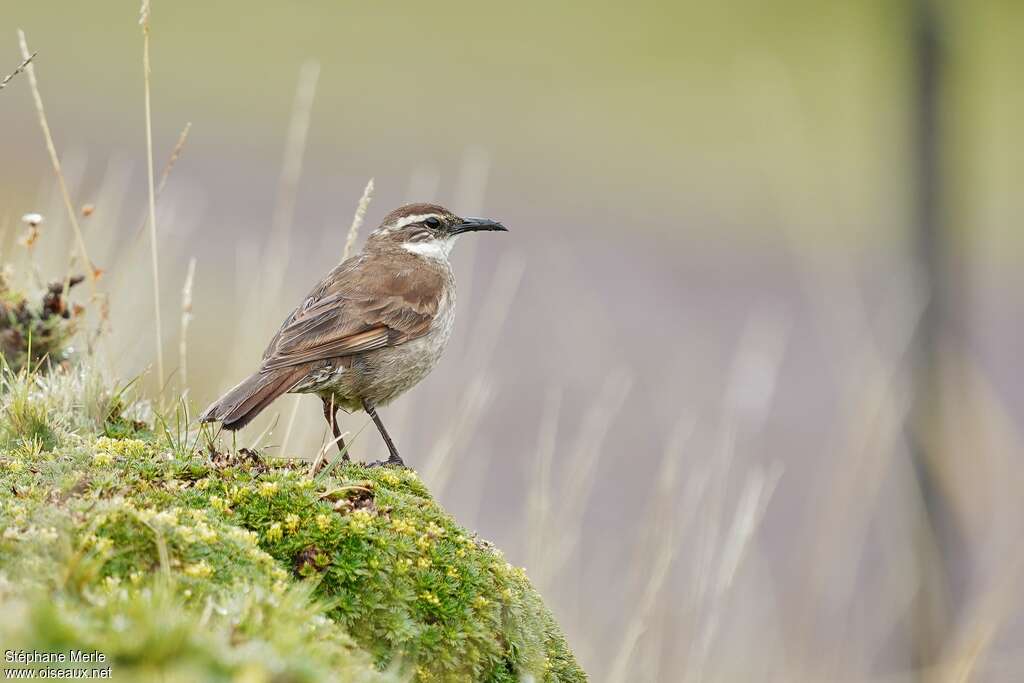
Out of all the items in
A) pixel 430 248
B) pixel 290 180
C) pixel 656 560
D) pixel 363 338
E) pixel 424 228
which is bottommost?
pixel 656 560

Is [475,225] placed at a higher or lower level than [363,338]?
higher

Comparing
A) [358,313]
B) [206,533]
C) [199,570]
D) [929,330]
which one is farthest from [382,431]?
[929,330]

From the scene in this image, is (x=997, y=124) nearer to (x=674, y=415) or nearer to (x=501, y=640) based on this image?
(x=674, y=415)

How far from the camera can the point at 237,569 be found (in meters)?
3.37

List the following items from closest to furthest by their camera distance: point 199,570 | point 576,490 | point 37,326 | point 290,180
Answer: point 199,570, point 37,326, point 576,490, point 290,180

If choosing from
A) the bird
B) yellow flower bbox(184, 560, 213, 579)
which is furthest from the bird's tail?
yellow flower bbox(184, 560, 213, 579)

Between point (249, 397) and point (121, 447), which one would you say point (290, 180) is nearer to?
point (249, 397)

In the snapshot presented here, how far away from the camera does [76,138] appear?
1978 centimetres

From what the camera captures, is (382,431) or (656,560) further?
(382,431)

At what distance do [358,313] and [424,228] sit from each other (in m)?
1.37

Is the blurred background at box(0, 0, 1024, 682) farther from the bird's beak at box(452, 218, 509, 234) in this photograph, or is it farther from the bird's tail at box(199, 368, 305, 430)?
the bird's beak at box(452, 218, 509, 234)

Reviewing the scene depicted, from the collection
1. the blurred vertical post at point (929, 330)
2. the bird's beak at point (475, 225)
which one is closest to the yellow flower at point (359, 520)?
the bird's beak at point (475, 225)

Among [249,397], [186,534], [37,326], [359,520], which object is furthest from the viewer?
[37,326]

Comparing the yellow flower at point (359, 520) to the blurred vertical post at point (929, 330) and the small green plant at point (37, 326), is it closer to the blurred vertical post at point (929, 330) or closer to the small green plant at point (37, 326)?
the small green plant at point (37, 326)
